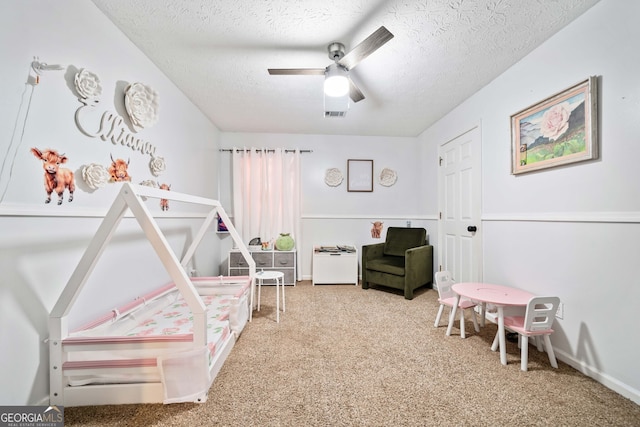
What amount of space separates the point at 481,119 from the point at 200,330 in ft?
10.4

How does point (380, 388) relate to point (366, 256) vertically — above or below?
below

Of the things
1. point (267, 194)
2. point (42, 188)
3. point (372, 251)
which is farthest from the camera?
point (267, 194)

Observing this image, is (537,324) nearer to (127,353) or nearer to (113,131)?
(127,353)

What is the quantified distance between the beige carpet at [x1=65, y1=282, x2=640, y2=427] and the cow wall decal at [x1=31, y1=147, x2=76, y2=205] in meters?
1.16

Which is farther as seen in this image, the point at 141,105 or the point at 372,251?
the point at 372,251

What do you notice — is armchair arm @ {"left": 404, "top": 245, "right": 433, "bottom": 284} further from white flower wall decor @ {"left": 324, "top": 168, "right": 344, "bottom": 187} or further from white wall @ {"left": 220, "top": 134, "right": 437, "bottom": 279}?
white flower wall decor @ {"left": 324, "top": 168, "right": 344, "bottom": 187}

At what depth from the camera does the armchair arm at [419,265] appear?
10.5 feet

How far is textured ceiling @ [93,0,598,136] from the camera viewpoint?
161 centimetres

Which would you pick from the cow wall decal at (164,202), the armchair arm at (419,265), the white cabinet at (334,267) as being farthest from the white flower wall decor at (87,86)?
the armchair arm at (419,265)

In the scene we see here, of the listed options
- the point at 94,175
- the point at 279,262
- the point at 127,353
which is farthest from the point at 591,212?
the point at 279,262

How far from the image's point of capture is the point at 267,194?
13.2ft

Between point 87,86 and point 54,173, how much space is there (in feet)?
1.86

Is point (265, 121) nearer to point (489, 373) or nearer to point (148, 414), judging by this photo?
point (148, 414)

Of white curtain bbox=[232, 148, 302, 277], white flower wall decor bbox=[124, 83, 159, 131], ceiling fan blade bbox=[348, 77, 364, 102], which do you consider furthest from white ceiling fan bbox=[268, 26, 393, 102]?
white curtain bbox=[232, 148, 302, 277]
